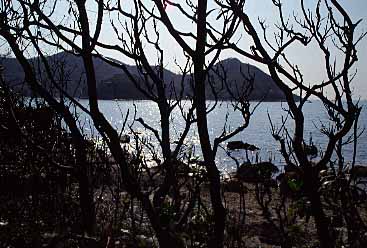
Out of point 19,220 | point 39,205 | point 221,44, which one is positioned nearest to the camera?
point 221,44

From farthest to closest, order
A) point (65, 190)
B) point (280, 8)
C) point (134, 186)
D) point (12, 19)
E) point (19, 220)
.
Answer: point (65, 190), point (19, 220), point (12, 19), point (280, 8), point (134, 186)

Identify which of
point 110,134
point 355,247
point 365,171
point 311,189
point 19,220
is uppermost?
Result: point 110,134

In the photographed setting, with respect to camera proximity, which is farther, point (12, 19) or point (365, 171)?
point (365, 171)

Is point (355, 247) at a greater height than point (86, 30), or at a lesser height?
lesser

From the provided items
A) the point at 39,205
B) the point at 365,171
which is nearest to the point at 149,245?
the point at 39,205

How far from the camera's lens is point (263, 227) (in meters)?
11.6

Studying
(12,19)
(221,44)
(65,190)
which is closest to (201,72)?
(221,44)

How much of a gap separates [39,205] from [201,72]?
5.20 m

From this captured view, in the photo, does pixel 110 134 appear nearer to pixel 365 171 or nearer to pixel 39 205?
pixel 39 205

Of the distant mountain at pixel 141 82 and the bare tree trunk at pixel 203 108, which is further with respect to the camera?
the distant mountain at pixel 141 82

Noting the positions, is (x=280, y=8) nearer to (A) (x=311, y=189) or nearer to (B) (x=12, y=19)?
(A) (x=311, y=189)

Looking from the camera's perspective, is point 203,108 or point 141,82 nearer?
point 203,108

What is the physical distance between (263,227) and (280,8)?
30.2ft

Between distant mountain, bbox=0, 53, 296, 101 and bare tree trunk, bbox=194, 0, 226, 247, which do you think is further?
distant mountain, bbox=0, 53, 296, 101
